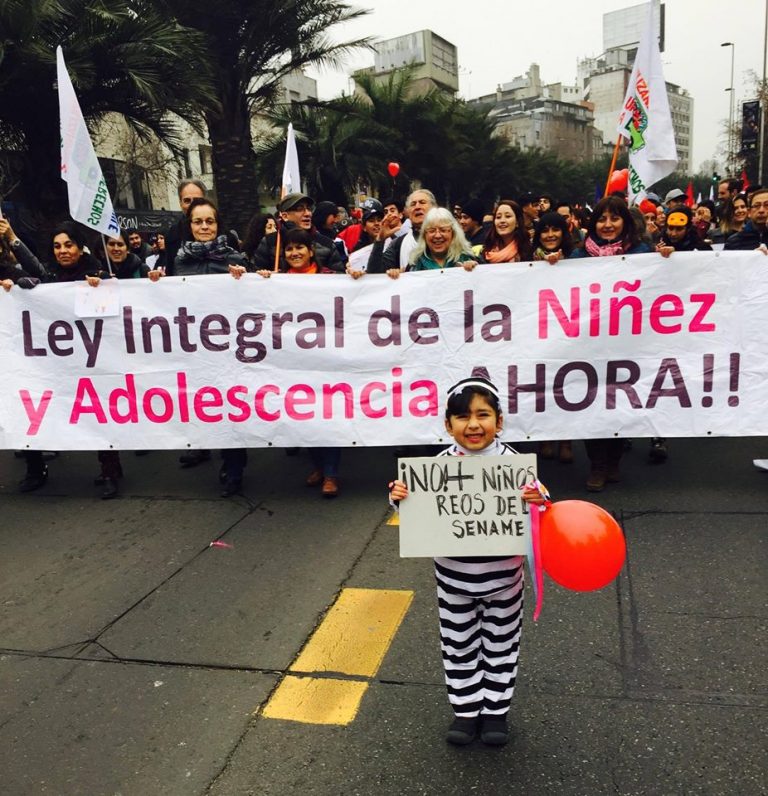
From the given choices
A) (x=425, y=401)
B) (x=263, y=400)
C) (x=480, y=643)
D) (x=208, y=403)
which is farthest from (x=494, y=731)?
(x=208, y=403)

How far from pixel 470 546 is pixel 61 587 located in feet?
7.90

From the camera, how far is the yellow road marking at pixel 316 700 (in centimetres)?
255

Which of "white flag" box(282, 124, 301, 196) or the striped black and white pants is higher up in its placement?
"white flag" box(282, 124, 301, 196)

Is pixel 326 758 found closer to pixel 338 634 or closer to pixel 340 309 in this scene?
pixel 338 634

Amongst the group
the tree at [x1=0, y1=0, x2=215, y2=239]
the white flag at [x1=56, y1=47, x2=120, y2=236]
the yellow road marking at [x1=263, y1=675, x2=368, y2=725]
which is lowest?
the yellow road marking at [x1=263, y1=675, x2=368, y2=725]

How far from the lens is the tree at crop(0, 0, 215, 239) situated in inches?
410

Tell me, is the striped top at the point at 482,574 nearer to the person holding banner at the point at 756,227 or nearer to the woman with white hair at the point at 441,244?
the woman with white hair at the point at 441,244

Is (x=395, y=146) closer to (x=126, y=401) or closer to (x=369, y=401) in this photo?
(x=126, y=401)

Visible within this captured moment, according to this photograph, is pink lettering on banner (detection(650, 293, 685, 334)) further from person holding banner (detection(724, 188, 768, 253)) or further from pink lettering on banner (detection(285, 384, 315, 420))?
pink lettering on banner (detection(285, 384, 315, 420))

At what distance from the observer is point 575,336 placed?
14.7 feet

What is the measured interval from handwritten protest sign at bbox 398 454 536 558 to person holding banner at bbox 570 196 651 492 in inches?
99.5

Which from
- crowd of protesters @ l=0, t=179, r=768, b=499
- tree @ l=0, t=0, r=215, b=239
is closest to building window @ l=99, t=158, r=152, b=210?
tree @ l=0, t=0, r=215, b=239

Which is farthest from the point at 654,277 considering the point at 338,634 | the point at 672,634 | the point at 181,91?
the point at 181,91

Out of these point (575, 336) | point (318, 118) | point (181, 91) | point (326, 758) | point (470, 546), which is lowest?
point (326, 758)
